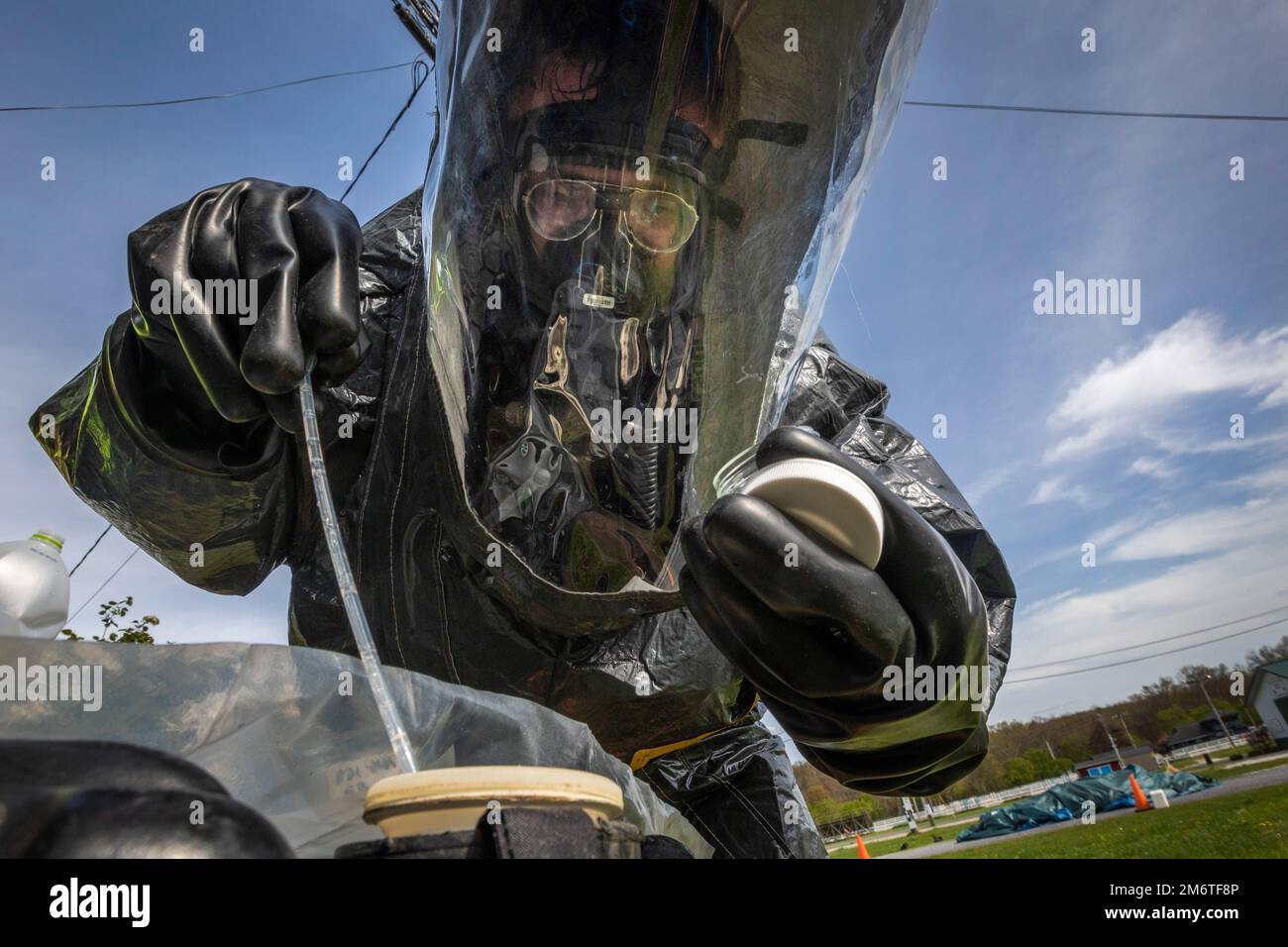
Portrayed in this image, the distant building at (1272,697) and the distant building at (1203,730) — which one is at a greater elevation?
the distant building at (1272,697)

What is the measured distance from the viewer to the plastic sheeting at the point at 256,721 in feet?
2.09

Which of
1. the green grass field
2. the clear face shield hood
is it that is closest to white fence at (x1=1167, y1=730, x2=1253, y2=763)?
the green grass field

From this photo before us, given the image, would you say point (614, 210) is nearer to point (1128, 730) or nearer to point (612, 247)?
point (612, 247)

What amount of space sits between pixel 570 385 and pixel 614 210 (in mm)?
273

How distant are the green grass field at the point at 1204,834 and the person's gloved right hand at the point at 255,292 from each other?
579 centimetres

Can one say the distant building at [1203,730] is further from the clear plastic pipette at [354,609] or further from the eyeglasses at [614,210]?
the clear plastic pipette at [354,609]

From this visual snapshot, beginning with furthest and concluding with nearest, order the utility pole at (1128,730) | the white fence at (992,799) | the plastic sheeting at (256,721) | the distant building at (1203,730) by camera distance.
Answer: the utility pole at (1128,730)
the distant building at (1203,730)
the white fence at (992,799)
the plastic sheeting at (256,721)

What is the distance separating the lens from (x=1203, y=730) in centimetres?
2367

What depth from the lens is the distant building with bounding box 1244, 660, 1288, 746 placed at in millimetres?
16781

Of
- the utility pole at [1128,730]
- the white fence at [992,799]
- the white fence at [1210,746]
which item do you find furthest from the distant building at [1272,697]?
the white fence at [992,799]

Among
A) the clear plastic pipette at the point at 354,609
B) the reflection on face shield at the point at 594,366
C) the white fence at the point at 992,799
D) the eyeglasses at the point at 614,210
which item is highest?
the eyeglasses at the point at 614,210

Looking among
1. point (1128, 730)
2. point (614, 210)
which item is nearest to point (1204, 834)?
point (614, 210)
